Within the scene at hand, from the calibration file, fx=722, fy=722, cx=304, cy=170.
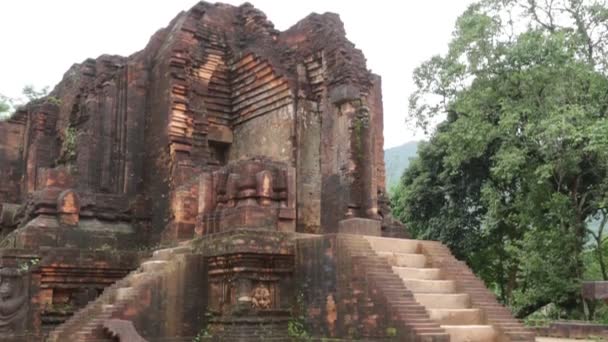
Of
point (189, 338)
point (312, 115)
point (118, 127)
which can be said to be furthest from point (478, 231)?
point (189, 338)

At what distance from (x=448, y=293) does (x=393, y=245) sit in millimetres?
971

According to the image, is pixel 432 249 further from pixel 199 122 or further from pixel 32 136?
pixel 32 136

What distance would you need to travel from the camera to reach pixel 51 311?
10.4 metres

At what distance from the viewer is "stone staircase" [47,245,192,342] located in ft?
28.2

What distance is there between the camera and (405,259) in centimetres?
960

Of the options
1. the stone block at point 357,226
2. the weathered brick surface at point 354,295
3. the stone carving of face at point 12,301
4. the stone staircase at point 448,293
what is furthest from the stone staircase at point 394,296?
the stone carving of face at point 12,301

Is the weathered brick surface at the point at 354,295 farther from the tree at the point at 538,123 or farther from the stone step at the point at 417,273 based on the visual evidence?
the tree at the point at 538,123

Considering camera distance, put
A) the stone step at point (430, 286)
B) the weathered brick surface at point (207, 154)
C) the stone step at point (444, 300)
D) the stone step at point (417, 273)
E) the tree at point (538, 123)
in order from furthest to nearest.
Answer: the tree at point (538, 123) → the weathered brick surface at point (207, 154) → the stone step at point (417, 273) → the stone step at point (430, 286) → the stone step at point (444, 300)

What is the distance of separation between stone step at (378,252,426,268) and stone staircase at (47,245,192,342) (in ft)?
8.80

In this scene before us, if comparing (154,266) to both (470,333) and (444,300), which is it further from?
(470,333)

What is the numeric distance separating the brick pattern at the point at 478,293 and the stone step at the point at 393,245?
0.42 feet

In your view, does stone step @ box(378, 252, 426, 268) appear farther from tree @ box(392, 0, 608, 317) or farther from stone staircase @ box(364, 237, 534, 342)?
tree @ box(392, 0, 608, 317)

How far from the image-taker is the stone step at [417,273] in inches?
362

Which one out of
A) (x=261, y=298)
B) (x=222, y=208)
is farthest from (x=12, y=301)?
(x=261, y=298)
